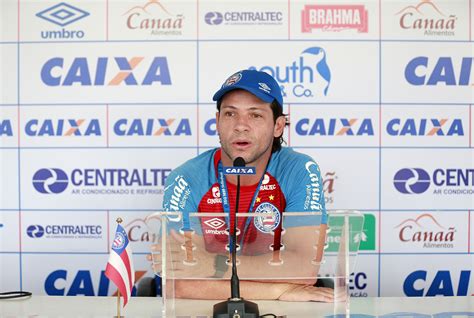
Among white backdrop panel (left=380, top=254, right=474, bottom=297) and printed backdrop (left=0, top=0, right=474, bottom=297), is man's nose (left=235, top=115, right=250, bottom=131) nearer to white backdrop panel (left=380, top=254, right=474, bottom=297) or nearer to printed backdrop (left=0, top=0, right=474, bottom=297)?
printed backdrop (left=0, top=0, right=474, bottom=297)

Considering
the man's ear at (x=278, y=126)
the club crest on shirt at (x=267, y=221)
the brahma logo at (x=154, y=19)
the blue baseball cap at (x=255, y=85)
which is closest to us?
the club crest on shirt at (x=267, y=221)

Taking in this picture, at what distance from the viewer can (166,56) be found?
2.75m

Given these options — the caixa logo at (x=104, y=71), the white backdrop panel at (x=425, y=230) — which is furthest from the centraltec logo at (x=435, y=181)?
the caixa logo at (x=104, y=71)

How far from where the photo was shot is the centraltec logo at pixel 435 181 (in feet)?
9.09

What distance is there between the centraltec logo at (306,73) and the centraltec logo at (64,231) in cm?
116

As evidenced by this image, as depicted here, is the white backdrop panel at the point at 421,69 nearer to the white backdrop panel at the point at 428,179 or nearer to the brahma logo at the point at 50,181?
the white backdrop panel at the point at 428,179

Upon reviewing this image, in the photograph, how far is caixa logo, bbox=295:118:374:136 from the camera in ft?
9.06

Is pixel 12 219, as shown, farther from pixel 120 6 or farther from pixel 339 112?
pixel 339 112

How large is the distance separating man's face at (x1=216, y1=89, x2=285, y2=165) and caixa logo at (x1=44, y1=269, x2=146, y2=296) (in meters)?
1.14

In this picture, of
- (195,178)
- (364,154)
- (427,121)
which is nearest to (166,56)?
(195,178)

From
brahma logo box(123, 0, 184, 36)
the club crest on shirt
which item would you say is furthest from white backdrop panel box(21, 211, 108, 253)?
the club crest on shirt

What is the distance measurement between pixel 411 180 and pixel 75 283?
5.95 ft

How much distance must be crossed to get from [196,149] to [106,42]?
0.71 m

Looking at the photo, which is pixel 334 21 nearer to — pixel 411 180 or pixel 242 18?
pixel 242 18
